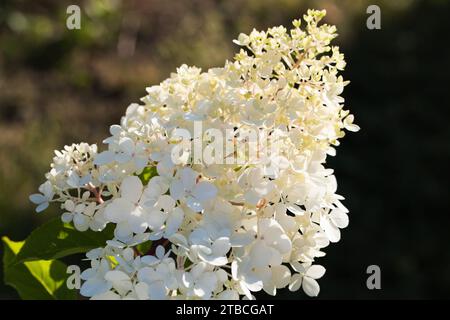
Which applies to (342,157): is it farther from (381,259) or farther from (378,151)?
(381,259)

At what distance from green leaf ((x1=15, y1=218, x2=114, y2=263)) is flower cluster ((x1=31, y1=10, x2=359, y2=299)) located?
0.16ft

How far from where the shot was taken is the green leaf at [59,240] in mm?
1002

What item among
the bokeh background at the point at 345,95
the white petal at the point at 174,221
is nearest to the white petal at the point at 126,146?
the white petal at the point at 174,221

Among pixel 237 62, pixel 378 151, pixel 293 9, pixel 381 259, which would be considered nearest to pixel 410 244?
pixel 381 259

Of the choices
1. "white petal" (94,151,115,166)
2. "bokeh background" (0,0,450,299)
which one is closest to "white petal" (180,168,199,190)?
"white petal" (94,151,115,166)

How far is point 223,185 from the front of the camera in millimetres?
878

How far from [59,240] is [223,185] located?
0.92 ft

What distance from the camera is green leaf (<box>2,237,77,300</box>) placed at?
3.68 feet

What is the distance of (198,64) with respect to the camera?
3.43m

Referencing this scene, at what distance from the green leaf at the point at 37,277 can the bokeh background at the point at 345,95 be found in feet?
4.93

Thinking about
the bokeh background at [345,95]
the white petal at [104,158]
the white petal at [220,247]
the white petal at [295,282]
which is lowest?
the white petal at [295,282]

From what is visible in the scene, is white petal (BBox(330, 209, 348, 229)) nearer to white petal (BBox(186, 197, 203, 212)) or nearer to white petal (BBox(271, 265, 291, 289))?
white petal (BBox(271, 265, 291, 289))

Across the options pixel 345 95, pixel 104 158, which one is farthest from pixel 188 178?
pixel 345 95

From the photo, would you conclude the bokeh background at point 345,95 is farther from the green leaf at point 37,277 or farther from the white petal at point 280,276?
the white petal at point 280,276
